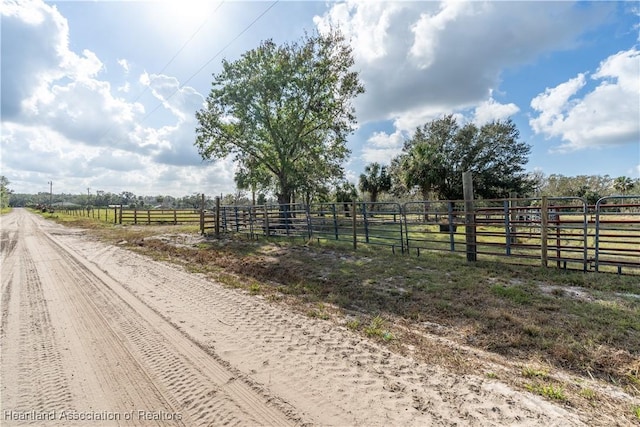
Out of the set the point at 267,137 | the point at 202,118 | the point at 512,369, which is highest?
the point at 202,118

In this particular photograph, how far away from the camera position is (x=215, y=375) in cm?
274

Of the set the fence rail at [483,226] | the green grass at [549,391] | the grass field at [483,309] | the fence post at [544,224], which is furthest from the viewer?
the fence post at [544,224]

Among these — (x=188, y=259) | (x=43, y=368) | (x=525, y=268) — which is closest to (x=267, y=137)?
(x=188, y=259)

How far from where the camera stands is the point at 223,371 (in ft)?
9.21

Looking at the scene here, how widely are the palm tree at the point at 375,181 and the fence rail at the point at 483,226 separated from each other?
21.4 meters

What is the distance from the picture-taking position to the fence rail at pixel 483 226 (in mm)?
5945

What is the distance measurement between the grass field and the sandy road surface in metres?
0.40

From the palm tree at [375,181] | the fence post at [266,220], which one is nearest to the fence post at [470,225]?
the fence post at [266,220]

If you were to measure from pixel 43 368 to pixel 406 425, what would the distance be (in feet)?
11.1

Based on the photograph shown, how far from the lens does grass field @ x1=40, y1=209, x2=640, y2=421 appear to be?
2.78 m

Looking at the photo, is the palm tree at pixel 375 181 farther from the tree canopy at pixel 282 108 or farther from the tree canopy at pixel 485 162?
the tree canopy at pixel 282 108

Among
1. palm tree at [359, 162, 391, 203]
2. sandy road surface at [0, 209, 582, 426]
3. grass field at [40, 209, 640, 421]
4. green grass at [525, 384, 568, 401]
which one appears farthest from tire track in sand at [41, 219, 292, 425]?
palm tree at [359, 162, 391, 203]

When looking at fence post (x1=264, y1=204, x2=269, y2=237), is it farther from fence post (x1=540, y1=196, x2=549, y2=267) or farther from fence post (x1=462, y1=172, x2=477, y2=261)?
fence post (x1=540, y1=196, x2=549, y2=267)

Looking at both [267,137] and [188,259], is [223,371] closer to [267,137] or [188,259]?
[188,259]
